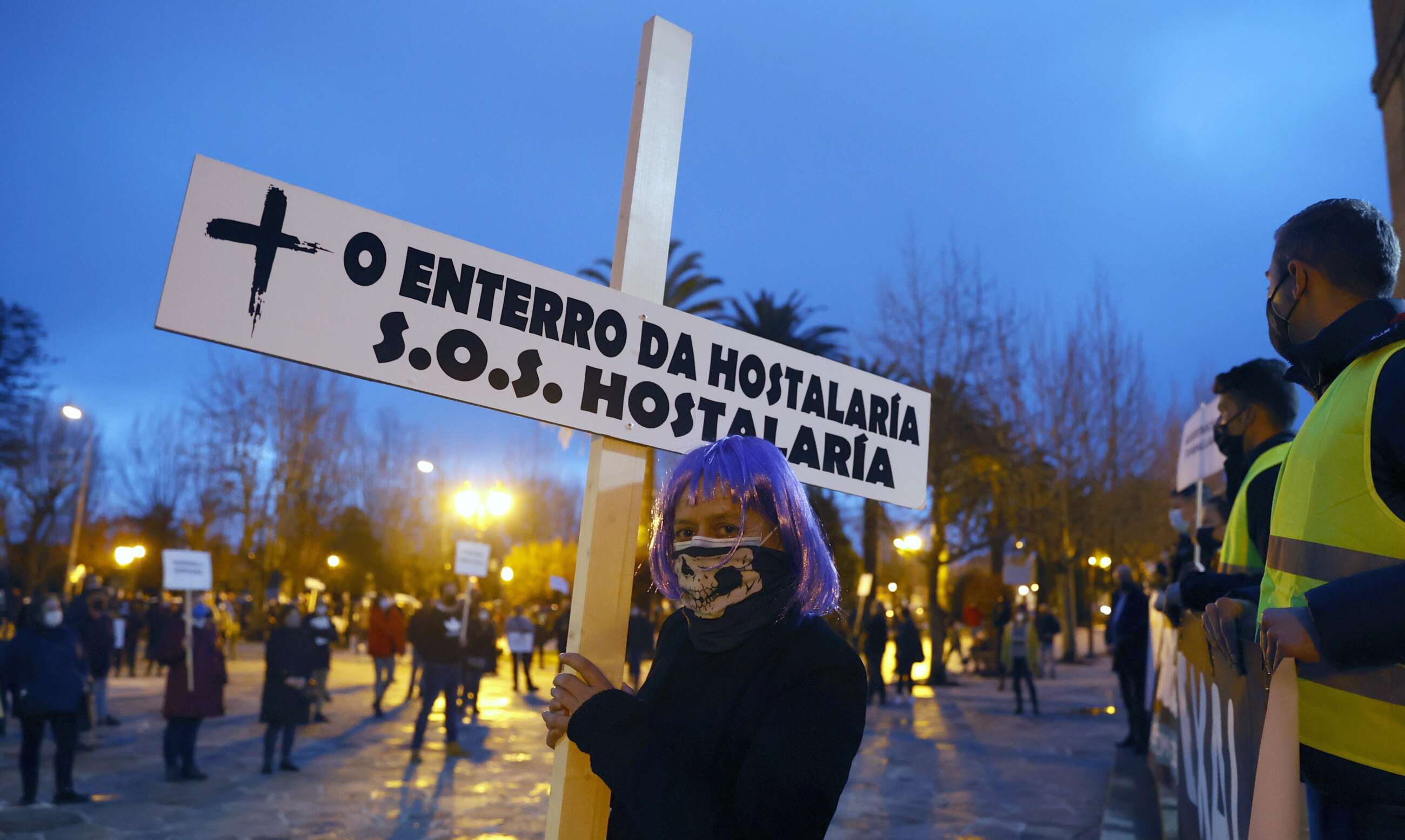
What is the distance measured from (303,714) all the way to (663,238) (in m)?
9.00

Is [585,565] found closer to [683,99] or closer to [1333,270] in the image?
[683,99]

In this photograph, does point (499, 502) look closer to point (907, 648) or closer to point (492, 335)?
point (907, 648)

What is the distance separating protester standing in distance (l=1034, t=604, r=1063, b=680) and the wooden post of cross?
20084 millimetres

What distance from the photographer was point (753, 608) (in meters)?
1.84

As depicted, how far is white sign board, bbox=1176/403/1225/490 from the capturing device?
6500 mm

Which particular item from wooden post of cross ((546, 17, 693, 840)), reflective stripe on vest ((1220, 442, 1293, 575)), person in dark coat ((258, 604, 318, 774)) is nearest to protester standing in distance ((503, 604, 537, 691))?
person in dark coat ((258, 604, 318, 774))

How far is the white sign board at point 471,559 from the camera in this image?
1568 centimetres

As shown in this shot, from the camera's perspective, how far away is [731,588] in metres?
1.86

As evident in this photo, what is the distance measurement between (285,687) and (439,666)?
1.76 metres

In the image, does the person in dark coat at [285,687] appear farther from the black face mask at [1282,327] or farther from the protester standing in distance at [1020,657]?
the protester standing in distance at [1020,657]

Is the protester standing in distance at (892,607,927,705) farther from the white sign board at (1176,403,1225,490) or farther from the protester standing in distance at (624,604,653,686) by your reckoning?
the white sign board at (1176,403,1225,490)

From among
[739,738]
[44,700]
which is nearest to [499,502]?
[44,700]

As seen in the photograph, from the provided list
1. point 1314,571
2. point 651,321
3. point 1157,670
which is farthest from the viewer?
point 1157,670

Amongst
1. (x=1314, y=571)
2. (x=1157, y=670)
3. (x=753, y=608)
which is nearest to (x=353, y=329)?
(x=753, y=608)
